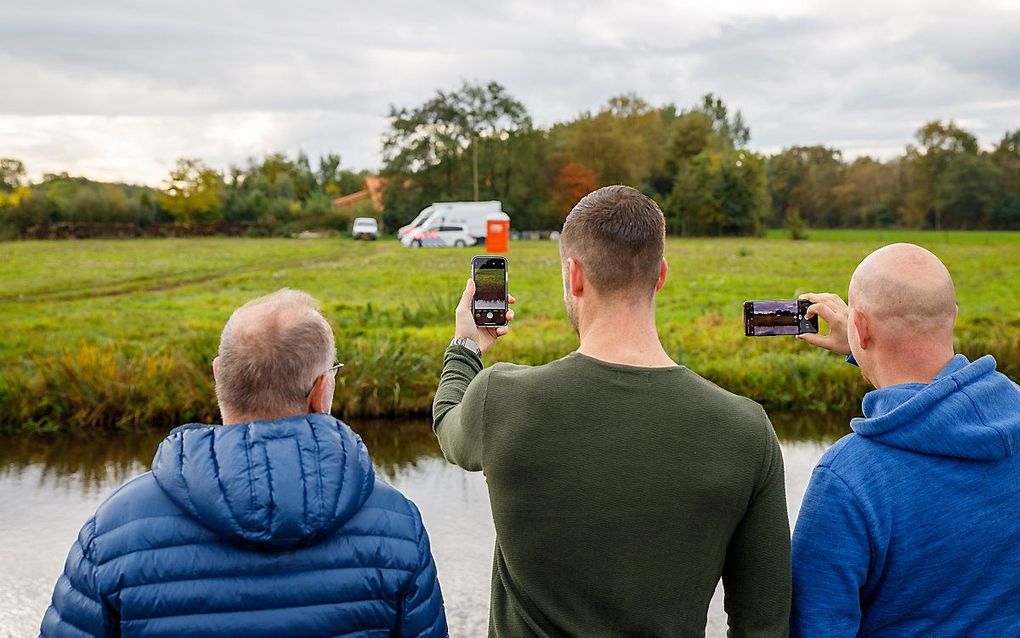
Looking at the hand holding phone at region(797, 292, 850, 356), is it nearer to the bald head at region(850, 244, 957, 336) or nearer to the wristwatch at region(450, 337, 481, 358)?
the bald head at region(850, 244, 957, 336)

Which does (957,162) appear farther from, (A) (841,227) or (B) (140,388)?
(B) (140,388)

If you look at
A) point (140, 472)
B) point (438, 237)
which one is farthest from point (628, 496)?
point (438, 237)

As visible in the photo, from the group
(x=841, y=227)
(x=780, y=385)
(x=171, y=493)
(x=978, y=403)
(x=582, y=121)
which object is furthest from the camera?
(x=841, y=227)

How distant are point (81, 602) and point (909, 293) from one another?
2.06 m

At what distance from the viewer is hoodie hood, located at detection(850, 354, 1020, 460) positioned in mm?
2248

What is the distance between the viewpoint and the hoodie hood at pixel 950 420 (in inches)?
88.5

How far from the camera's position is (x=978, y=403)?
2279 mm

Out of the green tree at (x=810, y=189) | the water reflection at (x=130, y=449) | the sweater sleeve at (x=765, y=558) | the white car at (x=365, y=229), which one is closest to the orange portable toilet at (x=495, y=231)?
the water reflection at (x=130, y=449)

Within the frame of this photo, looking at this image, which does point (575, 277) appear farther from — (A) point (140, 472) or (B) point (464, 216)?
(B) point (464, 216)

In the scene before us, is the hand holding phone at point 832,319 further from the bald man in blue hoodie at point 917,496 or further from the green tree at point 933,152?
the green tree at point 933,152

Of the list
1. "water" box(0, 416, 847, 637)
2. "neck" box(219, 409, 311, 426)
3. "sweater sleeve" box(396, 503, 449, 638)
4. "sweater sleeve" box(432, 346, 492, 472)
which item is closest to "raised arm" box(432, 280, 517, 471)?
"sweater sleeve" box(432, 346, 492, 472)

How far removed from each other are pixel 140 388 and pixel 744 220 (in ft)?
176

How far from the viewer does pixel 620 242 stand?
2363mm

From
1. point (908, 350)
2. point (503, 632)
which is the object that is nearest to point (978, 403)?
point (908, 350)
